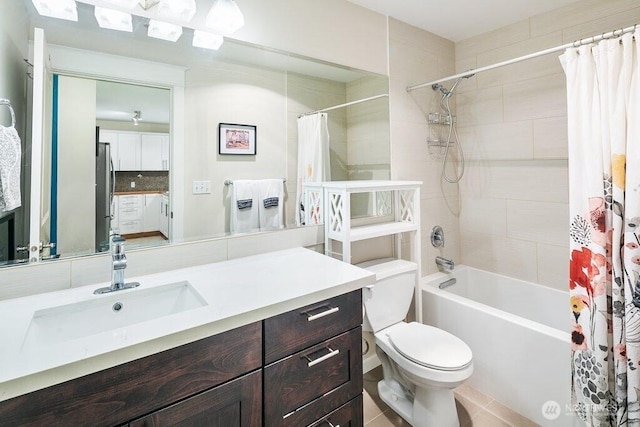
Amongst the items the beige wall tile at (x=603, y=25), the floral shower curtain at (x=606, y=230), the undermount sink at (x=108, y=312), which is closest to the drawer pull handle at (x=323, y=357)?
the undermount sink at (x=108, y=312)

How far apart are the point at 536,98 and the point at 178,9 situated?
2.34 metres

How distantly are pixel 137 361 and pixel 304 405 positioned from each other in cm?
58

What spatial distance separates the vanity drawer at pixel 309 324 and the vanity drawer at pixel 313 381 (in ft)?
0.09

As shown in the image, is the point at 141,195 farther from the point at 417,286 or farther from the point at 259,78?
the point at 417,286

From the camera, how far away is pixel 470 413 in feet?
5.79

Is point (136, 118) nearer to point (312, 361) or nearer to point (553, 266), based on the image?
point (312, 361)

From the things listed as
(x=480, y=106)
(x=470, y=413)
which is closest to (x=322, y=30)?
(x=480, y=106)

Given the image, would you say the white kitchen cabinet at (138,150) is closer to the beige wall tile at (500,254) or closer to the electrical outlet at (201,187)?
the electrical outlet at (201,187)

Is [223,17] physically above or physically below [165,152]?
above

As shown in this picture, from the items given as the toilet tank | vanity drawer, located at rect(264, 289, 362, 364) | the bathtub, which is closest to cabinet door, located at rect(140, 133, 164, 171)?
vanity drawer, located at rect(264, 289, 362, 364)

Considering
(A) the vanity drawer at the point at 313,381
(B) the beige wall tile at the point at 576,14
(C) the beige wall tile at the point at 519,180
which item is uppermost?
(B) the beige wall tile at the point at 576,14

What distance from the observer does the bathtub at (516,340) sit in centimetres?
162

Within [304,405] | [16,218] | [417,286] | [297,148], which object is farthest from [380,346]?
[16,218]

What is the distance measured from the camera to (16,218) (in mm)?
1119
